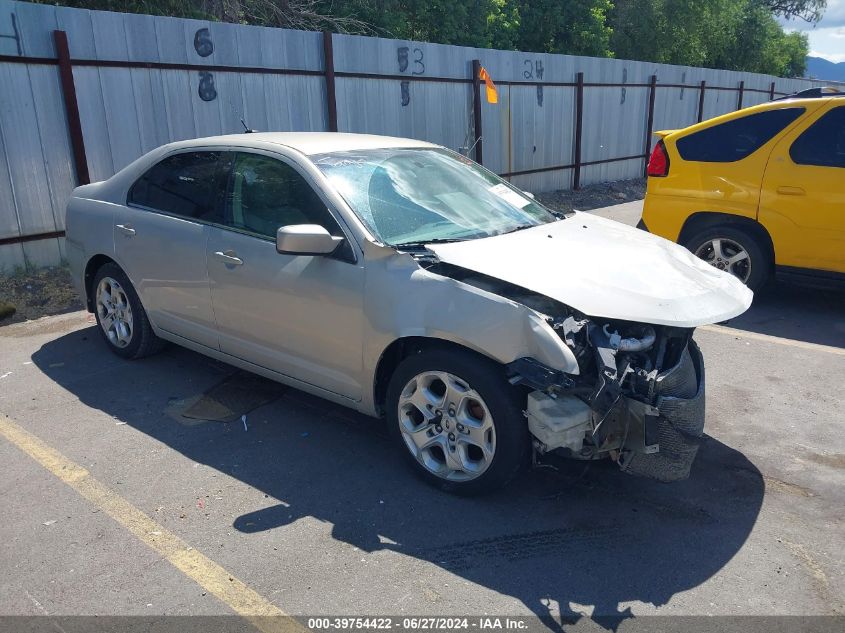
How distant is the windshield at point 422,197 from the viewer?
3.83m

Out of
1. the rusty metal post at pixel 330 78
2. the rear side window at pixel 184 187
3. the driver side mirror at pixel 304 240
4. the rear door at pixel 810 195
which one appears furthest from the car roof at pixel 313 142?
the rusty metal post at pixel 330 78

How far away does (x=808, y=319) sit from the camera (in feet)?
21.1

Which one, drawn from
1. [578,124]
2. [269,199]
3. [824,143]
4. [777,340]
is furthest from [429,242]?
[578,124]

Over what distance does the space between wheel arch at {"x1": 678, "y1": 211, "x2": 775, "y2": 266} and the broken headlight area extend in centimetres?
375

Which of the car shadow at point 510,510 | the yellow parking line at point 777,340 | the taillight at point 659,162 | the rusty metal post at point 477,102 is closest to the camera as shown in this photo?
the car shadow at point 510,510

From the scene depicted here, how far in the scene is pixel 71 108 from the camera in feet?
23.8

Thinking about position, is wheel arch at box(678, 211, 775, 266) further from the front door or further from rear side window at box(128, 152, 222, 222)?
rear side window at box(128, 152, 222, 222)

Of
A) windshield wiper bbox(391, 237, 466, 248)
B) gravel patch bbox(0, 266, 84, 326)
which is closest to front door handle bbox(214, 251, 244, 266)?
windshield wiper bbox(391, 237, 466, 248)

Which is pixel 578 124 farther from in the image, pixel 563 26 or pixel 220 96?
pixel 563 26

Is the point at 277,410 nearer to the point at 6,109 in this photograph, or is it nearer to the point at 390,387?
the point at 390,387

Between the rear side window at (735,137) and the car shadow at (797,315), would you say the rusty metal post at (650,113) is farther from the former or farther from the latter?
the rear side window at (735,137)

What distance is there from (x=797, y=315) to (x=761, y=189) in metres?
1.23

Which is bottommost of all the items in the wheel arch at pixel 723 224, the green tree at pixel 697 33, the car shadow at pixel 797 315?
Result: the car shadow at pixel 797 315

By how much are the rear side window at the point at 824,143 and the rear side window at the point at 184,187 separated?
4.94m
